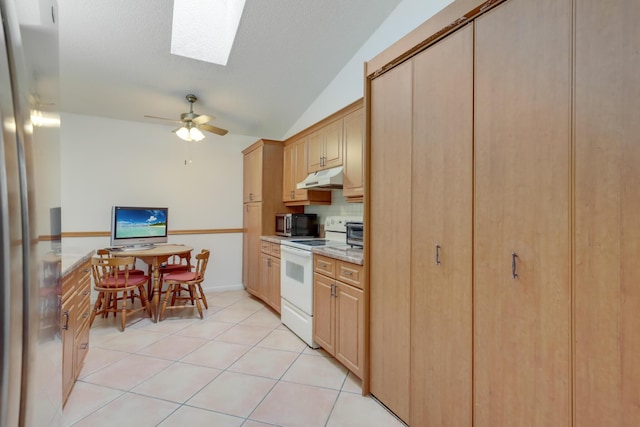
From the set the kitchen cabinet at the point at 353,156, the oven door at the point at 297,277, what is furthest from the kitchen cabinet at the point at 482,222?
the oven door at the point at 297,277

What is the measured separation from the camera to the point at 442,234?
1518 mm

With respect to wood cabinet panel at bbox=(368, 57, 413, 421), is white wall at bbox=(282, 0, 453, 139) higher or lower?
higher

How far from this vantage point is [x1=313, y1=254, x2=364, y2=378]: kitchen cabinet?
2.14m

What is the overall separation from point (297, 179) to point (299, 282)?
1.40 meters

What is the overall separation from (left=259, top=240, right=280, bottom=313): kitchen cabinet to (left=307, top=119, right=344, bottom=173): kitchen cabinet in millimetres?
1065

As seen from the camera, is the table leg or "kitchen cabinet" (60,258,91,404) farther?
the table leg

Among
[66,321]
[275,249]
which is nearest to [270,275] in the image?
[275,249]

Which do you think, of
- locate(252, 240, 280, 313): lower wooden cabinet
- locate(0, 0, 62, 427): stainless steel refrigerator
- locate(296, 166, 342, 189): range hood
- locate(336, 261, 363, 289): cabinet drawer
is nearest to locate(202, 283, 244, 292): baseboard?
locate(252, 240, 280, 313): lower wooden cabinet

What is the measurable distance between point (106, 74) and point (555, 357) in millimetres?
4170

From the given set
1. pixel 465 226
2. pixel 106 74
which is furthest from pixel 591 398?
pixel 106 74

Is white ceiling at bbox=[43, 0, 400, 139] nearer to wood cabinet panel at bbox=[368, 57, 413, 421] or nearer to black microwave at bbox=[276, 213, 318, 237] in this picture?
wood cabinet panel at bbox=[368, 57, 413, 421]

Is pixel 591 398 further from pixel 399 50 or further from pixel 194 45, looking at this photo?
pixel 194 45

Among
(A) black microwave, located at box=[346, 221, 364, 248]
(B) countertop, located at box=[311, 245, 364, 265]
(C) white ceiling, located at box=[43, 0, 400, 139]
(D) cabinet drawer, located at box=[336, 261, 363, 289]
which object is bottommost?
(D) cabinet drawer, located at box=[336, 261, 363, 289]

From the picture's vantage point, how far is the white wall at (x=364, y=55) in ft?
8.18
